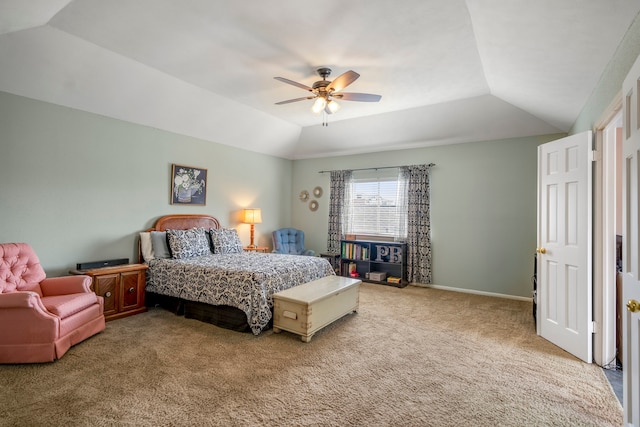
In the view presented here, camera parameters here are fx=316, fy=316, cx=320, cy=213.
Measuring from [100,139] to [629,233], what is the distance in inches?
209

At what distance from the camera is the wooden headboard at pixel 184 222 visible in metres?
4.82

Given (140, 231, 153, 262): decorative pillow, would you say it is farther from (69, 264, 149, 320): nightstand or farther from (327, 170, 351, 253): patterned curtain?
(327, 170, 351, 253): patterned curtain

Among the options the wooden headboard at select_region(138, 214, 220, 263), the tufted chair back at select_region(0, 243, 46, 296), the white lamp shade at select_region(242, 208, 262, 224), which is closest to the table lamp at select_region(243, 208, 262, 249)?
the white lamp shade at select_region(242, 208, 262, 224)

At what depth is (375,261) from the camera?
239 inches

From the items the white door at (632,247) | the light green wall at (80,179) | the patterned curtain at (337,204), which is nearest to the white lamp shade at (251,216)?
the light green wall at (80,179)

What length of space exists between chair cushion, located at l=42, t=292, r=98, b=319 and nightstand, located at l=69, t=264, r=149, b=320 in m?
0.47

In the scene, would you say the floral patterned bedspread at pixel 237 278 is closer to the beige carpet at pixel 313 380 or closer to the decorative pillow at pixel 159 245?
the decorative pillow at pixel 159 245

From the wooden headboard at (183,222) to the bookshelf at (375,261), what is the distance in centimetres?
261

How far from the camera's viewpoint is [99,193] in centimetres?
418

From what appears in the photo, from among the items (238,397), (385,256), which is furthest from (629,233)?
(385,256)

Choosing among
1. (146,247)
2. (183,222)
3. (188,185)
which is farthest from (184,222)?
(146,247)

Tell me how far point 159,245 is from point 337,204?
3.52 metres

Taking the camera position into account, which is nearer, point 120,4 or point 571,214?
point 120,4

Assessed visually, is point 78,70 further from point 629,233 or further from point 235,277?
point 629,233
